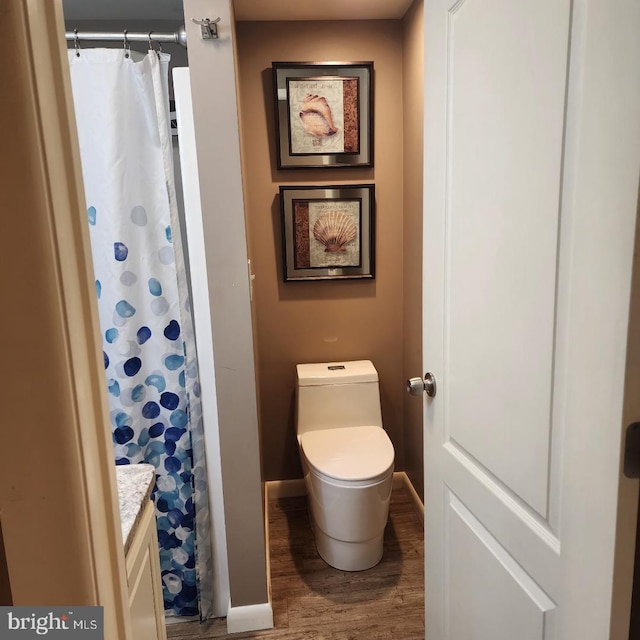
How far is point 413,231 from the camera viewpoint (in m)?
2.30

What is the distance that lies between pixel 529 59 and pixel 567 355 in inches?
18.8

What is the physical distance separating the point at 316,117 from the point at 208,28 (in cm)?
91

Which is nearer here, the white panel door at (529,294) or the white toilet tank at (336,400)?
the white panel door at (529,294)

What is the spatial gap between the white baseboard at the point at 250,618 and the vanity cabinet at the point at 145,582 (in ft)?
2.19

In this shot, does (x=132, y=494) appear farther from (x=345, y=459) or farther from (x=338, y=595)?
(x=338, y=595)

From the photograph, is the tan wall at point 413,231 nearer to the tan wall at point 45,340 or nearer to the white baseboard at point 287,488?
the white baseboard at point 287,488

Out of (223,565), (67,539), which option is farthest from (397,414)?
(67,539)

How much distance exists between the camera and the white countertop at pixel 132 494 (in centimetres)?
90

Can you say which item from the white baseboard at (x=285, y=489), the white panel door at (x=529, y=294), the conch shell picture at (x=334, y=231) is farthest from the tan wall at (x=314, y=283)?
the white panel door at (x=529, y=294)

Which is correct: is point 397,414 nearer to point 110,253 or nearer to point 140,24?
point 110,253

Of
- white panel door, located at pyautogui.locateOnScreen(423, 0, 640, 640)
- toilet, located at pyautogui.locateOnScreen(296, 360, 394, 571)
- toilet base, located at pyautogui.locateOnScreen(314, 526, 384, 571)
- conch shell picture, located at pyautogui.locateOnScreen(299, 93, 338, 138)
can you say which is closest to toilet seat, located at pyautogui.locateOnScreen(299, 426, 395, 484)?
toilet, located at pyautogui.locateOnScreen(296, 360, 394, 571)

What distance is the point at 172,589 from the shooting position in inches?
72.0

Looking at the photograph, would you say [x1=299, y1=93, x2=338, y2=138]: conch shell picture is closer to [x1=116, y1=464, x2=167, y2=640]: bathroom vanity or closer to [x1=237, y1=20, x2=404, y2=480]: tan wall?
[x1=237, y1=20, x2=404, y2=480]: tan wall
